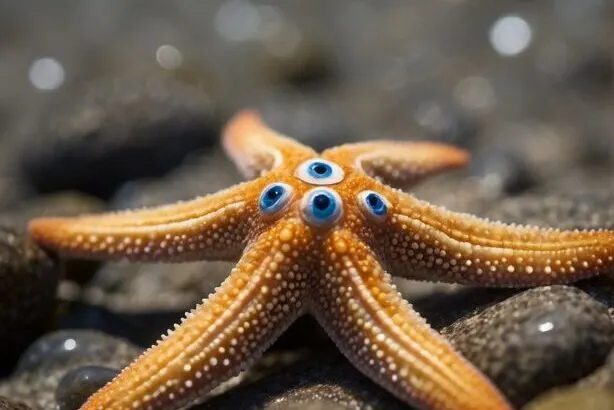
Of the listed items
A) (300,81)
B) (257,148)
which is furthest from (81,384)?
(300,81)

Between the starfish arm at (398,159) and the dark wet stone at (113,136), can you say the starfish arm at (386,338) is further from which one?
the dark wet stone at (113,136)

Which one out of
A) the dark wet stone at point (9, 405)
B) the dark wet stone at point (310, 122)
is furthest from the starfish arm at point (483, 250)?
the dark wet stone at point (310, 122)

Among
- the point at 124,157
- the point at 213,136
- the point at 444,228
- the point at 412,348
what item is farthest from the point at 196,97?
the point at 412,348

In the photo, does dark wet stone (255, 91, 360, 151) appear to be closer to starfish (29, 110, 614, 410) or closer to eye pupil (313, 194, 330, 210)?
starfish (29, 110, 614, 410)

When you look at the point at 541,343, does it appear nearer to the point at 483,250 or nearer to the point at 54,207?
the point at 483,250

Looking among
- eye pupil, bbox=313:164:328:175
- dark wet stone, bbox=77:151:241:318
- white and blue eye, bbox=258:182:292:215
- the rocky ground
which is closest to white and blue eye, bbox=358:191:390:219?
eye pupil, bbox=313:164:328:175

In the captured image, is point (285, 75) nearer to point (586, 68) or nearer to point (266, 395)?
point (586, 68)
